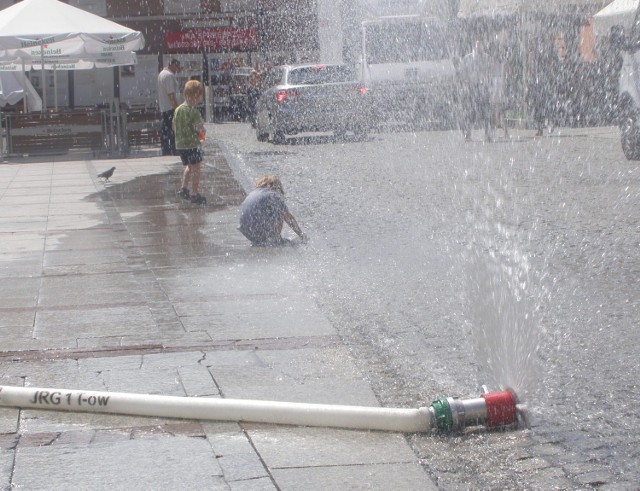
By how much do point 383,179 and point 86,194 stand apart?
4003mm

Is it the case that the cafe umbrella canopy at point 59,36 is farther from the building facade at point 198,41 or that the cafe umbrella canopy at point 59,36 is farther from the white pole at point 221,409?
the white pole at point 221,409

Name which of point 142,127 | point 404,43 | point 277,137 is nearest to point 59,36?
point 142,127

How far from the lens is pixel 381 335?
20.8ft

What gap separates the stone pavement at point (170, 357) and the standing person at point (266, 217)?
20 cm

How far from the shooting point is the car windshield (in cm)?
2184

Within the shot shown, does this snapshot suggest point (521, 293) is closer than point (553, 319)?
No

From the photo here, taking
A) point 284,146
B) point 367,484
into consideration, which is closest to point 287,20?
point 284,146

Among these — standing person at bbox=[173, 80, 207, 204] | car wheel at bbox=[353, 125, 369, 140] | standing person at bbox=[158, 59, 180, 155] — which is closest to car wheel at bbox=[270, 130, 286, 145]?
car wheel at bbox=[353, 125, 369, 140]

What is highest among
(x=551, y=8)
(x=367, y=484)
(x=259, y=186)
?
(x=551, y=8)

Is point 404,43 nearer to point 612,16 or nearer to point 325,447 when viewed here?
point 612,16

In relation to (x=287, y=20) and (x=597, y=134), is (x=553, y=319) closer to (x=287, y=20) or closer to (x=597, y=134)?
(x=597, y=134)

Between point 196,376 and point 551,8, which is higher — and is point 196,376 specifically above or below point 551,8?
below

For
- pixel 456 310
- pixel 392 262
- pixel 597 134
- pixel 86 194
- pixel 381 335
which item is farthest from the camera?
pixel 597 134

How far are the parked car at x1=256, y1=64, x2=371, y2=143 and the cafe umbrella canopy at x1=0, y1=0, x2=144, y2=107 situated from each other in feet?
10.4
